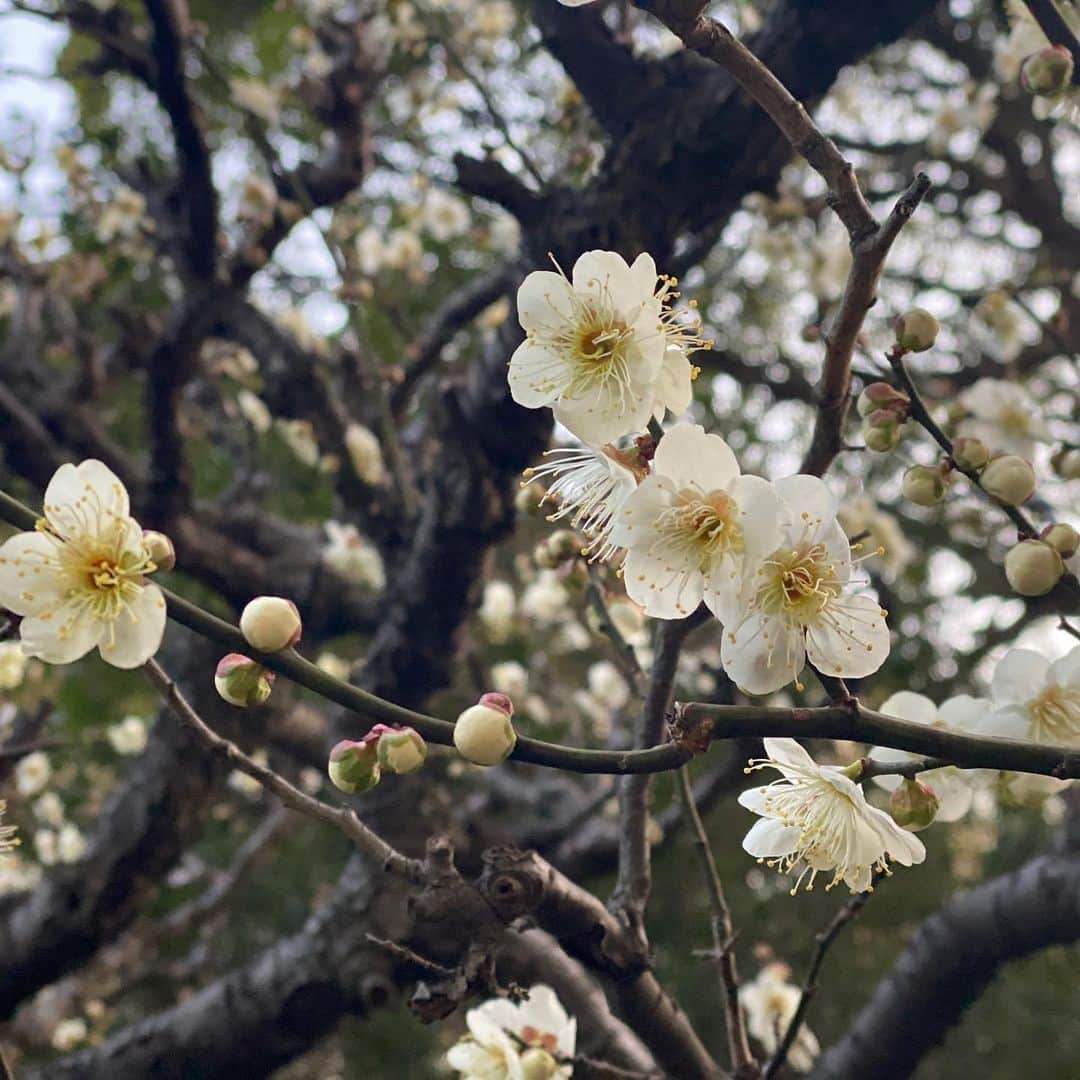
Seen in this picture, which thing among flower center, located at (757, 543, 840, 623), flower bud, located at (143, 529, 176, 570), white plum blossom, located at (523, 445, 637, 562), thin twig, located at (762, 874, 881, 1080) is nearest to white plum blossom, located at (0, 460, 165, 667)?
flower bud, located at (143, 529, 176, 570)

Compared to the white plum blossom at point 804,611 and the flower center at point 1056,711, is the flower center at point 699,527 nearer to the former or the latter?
the white plum blossom at point 804,611

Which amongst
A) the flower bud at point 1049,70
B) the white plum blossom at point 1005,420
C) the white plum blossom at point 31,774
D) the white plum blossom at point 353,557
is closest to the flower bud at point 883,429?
the flower bud at point 1049,70

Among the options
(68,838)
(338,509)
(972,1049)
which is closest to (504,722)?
(338,509)

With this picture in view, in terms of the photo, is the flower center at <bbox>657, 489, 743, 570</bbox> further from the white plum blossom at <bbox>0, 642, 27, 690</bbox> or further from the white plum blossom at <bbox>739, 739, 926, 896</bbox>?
the white plum blossom at <bbox>0, 642, 27, 690</bbox>

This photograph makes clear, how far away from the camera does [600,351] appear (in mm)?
844

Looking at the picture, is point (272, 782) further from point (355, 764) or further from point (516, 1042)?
point (516, 1042)

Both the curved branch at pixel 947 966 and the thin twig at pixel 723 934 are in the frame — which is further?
the curved branch at pixel 947 966

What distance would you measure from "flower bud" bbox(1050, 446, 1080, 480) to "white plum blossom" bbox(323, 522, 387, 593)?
2.07 m

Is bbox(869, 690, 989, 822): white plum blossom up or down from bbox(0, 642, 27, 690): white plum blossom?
up

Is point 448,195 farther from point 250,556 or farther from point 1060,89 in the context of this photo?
point 1060,89

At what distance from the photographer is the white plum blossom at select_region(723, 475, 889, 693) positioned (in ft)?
2.43

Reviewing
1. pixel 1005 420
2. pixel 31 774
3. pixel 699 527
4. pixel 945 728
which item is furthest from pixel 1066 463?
pixel 31 774

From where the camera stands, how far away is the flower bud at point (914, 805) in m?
0.80

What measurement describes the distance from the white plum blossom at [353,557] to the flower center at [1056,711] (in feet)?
7.46
